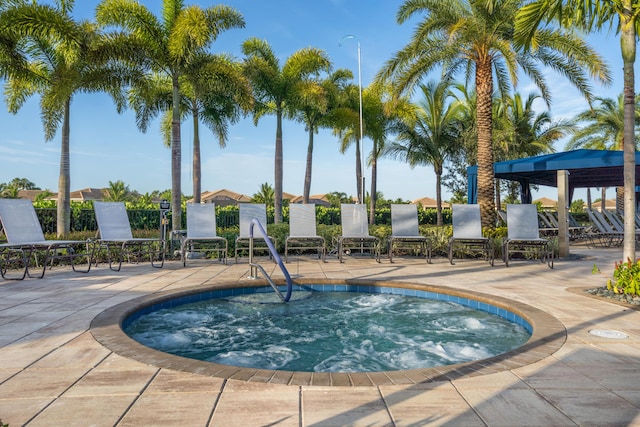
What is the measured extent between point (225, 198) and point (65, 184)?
30.3m

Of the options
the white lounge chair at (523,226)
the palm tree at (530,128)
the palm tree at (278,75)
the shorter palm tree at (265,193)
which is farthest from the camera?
the shorter palm tree at (265,193)

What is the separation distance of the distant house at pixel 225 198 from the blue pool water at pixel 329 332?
31.5m

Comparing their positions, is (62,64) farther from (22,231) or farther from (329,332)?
(329,332)

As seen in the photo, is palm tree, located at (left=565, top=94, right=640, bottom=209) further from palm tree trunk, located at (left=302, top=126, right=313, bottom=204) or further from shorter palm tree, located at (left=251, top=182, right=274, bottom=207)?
shorter palm tree, located at (left=251, top=182, right=274, bottom=207)

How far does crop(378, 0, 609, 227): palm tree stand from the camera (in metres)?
11.0

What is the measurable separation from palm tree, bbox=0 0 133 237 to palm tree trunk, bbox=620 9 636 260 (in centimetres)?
1122

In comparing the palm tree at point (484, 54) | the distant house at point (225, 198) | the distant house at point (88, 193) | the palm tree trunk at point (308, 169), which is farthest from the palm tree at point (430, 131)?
the distant house at point (88, 193)

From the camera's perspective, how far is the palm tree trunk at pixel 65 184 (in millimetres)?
11516

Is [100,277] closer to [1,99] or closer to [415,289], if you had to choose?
[415,289]

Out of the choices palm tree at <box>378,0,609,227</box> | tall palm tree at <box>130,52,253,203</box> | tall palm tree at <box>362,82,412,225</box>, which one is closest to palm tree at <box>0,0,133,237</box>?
tall palm tree at <box>130,52,253,203</box>

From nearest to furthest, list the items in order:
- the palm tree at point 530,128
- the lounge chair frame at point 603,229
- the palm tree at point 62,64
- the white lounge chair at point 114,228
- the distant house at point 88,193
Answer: the white lounge chair at point 114,228
the palm tree at point 62,64
the lounge chair frame at point 603,229
the palm tree at point 530,128
the distant house at point 88,193

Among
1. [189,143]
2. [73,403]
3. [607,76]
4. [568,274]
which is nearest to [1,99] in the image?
[189,143]

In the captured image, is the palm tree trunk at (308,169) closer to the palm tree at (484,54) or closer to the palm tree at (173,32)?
the palm tree at (484,54)

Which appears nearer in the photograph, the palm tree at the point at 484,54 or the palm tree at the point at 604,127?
the palm tree at the point at 484,54
